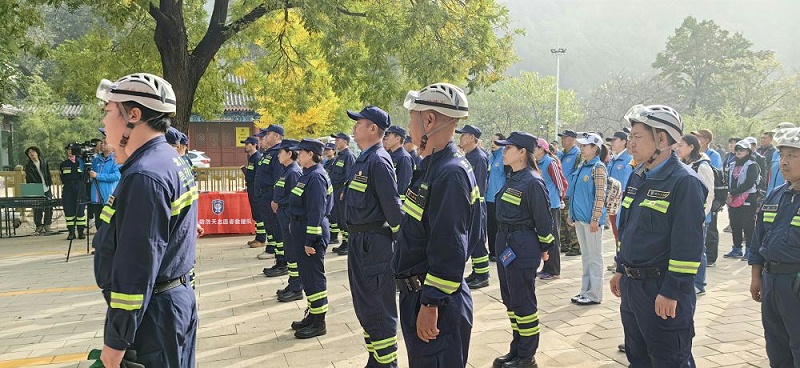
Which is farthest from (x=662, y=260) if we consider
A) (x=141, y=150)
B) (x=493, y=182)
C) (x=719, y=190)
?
(x=719, y=190)

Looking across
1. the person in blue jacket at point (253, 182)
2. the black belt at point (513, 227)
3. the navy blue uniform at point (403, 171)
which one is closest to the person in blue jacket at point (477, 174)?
the navy blue uniform at point (403, 171)

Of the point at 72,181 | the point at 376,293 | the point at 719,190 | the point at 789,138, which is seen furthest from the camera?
the point at 72,181

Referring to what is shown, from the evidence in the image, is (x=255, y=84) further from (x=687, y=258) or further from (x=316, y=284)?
(x=687, y=258)

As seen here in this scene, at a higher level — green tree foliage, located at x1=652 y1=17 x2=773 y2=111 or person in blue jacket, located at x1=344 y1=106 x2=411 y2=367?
green tree foliage, located at x1=652 y1=17 x2=773 y2=111

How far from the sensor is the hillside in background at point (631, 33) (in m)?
141

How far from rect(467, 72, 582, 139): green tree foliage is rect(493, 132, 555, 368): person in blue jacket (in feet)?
181

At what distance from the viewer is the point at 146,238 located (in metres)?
2.61

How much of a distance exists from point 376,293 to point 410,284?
1261mm

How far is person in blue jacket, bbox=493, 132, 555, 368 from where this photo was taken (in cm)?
509

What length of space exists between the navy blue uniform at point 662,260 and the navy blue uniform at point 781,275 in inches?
26.5

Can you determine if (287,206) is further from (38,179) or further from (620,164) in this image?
(38,179)

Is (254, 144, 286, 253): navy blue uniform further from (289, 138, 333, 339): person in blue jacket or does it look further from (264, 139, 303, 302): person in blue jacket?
(289, 138, 333, 339): person in blue jacket

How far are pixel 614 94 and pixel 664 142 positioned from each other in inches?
2497

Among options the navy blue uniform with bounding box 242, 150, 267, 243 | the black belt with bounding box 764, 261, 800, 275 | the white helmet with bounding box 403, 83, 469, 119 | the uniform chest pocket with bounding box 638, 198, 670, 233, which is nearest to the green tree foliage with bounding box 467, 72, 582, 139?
the navy blue uniform with bounding box 242, 150, 267, 243
